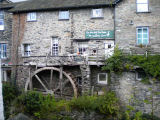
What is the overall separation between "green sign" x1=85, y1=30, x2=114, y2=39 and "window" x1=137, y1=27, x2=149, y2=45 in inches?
82.0

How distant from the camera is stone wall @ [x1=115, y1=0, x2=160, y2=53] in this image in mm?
14189

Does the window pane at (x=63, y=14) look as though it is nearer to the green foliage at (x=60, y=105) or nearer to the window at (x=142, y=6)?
the window at (x=142, y=6)

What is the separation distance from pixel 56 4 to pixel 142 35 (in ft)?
25.6

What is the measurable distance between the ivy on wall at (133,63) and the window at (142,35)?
1.88 metres

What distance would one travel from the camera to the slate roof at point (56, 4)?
1519cm

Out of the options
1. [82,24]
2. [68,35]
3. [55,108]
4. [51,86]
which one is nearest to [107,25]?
[82,24]

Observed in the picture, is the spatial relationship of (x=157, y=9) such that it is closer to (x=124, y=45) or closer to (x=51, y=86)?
(x=124, y=45)

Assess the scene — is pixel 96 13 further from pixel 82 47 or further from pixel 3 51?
pixel 3 51

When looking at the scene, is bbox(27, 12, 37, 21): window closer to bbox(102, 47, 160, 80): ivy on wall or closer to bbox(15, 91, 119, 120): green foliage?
bbox(15, 91, 119, 120): green foliage

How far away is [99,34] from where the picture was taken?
15.3 metres

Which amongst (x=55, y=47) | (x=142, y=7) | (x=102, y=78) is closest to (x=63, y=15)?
(x=55, y=47)

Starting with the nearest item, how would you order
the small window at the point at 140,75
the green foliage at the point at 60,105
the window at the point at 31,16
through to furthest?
1. the green foliage at the point at 60,105
2. the small window at the point at 140,75
3. the window at the point at 31,16

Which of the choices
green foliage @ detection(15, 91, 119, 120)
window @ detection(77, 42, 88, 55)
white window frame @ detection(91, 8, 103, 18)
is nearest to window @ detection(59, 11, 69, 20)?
white window frame @ detection(91, 8, 103, 18)

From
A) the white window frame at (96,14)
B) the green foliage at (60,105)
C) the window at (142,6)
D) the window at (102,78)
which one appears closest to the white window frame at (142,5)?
the window at (142,6)
